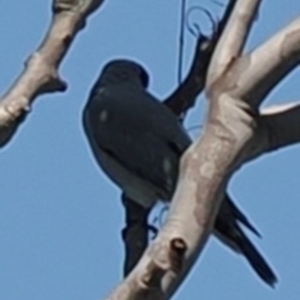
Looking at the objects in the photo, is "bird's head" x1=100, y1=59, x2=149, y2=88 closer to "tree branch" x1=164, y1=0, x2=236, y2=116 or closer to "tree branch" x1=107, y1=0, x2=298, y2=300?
"tree branch" x1=164, y1=0, x2=236, y2=116

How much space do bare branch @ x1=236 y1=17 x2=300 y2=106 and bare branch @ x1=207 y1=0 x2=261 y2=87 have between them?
0.28 ft

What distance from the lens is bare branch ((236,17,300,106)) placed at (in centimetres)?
280

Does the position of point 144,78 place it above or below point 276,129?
below

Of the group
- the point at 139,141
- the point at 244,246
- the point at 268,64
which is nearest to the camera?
the point at 268,64

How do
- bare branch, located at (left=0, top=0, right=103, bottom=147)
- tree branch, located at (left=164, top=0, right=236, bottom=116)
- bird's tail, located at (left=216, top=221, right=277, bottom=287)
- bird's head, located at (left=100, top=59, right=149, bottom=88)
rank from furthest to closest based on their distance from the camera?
1. bird's head, located at (left=100, top=59, right=149, bottom=88)
2. bird's tail, located at (left=216, top=221, right=277, bottom=287)
3. tree branch, located at (left=164, top=0, right=236, bottom=116)
4. bare branch, located at (left=0, top=0, right=103, bottom=147)

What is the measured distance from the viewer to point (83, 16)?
3.26 metres

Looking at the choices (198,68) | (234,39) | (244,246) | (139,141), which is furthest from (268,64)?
(139,141)

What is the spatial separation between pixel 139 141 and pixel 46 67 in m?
3.68

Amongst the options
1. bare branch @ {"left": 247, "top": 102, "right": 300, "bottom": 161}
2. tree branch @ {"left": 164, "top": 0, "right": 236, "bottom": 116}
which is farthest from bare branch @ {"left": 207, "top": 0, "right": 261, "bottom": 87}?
tree branch @ {"left": 164, "top": 0, "right": 236, "bottom": 116}

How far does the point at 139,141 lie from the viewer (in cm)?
675

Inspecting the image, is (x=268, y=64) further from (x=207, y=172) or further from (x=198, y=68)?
(x=198, y=68)

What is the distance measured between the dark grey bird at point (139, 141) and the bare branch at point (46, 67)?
7.64 ft

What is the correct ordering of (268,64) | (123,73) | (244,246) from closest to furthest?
1. (268,64)
2. (244,246)
3. (123,73)

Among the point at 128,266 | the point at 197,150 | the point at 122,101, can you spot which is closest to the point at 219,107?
the point at 197,150
